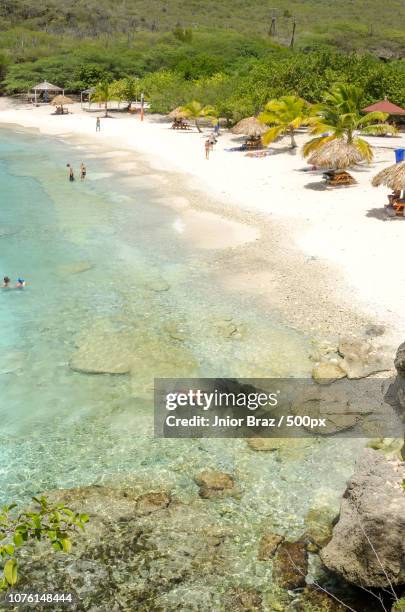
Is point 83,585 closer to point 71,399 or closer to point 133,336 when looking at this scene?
point 71,399

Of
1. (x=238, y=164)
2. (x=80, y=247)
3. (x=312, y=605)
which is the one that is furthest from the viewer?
(x=238, y=164)

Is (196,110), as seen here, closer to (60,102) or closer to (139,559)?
(60,102)

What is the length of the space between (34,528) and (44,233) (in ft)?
69.6

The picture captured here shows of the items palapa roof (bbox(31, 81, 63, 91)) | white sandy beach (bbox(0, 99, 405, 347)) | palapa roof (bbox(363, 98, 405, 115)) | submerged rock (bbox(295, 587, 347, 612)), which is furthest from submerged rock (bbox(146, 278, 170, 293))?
palapa roof (bbox(31, 81, 63, 91))

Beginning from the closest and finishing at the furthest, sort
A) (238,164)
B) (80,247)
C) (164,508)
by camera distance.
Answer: (164,508) → (80,247) → (238,164)

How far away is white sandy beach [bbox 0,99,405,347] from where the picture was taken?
1549 centimetres

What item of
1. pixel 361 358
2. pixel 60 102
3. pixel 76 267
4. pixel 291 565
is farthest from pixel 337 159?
pixel 60 102

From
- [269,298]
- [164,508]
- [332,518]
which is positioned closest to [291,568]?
[332,518]

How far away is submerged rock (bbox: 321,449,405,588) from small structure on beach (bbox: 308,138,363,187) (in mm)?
20289

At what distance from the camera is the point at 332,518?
8.76 metres

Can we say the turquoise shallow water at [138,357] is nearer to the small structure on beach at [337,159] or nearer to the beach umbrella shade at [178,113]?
the small structure on beach at [337,159]

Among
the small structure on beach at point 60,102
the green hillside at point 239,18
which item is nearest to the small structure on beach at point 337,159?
the small structure on beach at point 60,102

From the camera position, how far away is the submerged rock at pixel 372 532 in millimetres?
6742
